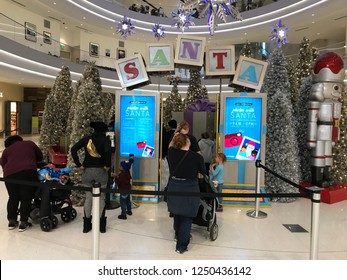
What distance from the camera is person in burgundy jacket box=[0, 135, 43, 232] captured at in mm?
Answer: 4066

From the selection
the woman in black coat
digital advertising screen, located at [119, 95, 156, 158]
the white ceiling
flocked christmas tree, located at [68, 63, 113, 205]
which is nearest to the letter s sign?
digital advertising screen, located at [119, 95, 156, 158]

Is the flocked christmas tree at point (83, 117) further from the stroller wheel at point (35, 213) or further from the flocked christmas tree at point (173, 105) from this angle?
the flocked christmas tree at point (173, 105)

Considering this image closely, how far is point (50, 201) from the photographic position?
424cm

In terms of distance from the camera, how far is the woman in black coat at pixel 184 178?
3.42m

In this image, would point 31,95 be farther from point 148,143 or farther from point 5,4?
point 148,143

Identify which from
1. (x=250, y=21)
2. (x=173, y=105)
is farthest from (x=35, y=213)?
(x=250, y=21)

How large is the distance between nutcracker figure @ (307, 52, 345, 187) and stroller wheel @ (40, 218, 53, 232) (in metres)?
4.68

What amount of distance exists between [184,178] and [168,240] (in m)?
0.95

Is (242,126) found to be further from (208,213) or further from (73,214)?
(73,214)


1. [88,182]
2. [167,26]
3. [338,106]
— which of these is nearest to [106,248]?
[88,182]

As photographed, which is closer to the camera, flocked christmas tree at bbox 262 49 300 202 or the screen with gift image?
the screen with gift image

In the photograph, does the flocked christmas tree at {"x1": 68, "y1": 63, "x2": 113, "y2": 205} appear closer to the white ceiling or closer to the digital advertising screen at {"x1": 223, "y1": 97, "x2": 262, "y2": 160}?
the digital advertising screen at {"x1": 223, "y1": 97, "x2": 262, "y2": 160}

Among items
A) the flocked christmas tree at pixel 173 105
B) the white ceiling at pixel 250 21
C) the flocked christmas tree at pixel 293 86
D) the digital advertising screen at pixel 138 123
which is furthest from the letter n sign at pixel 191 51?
the white ceiling at pixel 250 21

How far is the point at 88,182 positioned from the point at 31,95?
19.9m
